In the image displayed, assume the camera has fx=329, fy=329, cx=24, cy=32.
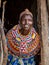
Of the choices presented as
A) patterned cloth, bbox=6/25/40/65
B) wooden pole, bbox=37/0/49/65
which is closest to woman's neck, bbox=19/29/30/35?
patterned cloth, bbox=6/25/40/65

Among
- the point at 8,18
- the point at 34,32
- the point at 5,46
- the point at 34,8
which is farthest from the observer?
the point at 8,18

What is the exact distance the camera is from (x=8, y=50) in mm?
3596

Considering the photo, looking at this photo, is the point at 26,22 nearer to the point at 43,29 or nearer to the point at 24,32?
the point at 24,32

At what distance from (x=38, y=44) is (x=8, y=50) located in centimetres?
34

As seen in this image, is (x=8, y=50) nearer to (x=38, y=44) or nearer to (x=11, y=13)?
(x=38, y=44)

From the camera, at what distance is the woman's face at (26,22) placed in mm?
3551

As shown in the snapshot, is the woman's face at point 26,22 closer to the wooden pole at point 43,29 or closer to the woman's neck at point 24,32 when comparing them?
the woman's neck at point 24,32

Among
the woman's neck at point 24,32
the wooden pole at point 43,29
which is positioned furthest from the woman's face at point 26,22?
the wooden pole at point 43,29

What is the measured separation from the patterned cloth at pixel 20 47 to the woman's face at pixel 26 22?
0.09m

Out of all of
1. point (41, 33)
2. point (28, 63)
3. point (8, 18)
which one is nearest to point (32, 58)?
point (28, 63)

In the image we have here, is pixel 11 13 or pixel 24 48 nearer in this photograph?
pixel 24 48

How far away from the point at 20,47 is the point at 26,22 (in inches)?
11.1

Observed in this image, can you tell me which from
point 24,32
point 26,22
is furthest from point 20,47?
point 26,22

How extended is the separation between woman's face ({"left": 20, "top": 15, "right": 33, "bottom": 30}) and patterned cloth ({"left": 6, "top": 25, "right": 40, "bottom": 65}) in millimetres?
88
